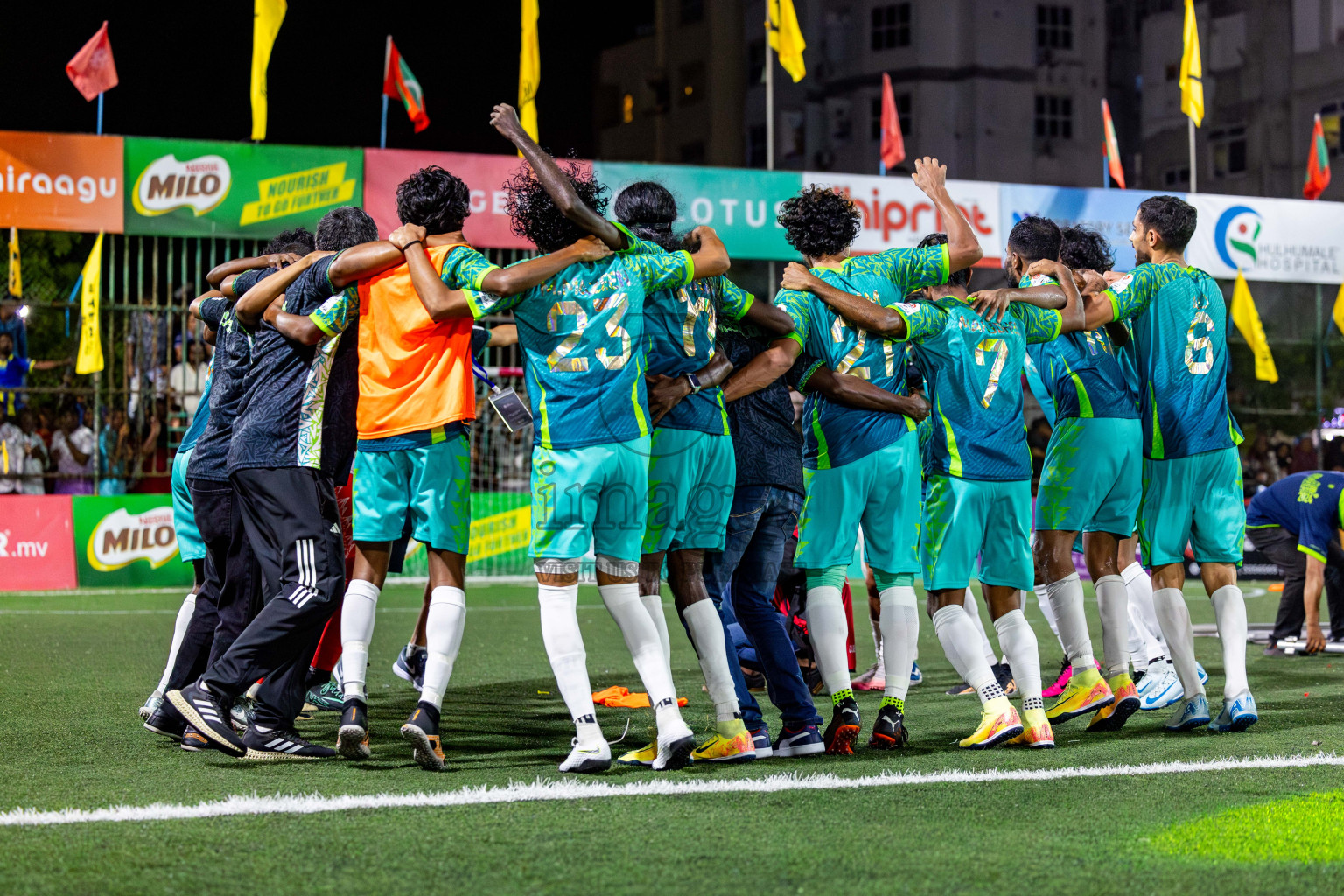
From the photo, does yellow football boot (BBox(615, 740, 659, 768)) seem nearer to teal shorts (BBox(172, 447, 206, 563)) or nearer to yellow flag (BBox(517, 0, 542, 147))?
teal shorts (BBox(172, 447, 206, 563))

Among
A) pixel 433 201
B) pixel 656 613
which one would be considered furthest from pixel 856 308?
pixel 433 201

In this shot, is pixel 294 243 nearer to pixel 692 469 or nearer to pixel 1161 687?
pixel 692 469

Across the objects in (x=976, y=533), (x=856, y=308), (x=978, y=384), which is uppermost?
(x=856, y=308)

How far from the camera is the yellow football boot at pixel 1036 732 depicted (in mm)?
5559

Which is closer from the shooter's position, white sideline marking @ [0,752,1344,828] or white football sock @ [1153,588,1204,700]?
white sideline marking @ [0,752,1344,828]

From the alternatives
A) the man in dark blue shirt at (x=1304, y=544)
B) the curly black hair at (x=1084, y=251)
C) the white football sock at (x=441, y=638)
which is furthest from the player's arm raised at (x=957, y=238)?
the man in dark blue shirt at (x=1304, y=544)

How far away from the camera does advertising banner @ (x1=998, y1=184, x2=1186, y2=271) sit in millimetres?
18172

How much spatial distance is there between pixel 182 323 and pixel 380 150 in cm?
290

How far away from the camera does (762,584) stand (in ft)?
18.4

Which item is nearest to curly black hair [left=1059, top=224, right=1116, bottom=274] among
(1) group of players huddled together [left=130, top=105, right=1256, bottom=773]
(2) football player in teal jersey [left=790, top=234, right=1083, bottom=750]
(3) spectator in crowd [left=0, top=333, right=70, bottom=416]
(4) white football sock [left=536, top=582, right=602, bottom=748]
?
(1) group of players huddled together [left=130, top=105, right=1256, bottom=773]

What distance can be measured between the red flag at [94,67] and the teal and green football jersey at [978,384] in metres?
14.1

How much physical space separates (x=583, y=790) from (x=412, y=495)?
135 cm

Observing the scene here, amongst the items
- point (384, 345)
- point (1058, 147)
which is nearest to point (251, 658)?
point (384, 345)

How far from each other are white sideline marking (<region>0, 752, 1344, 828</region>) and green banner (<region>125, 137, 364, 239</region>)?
11.9 m
